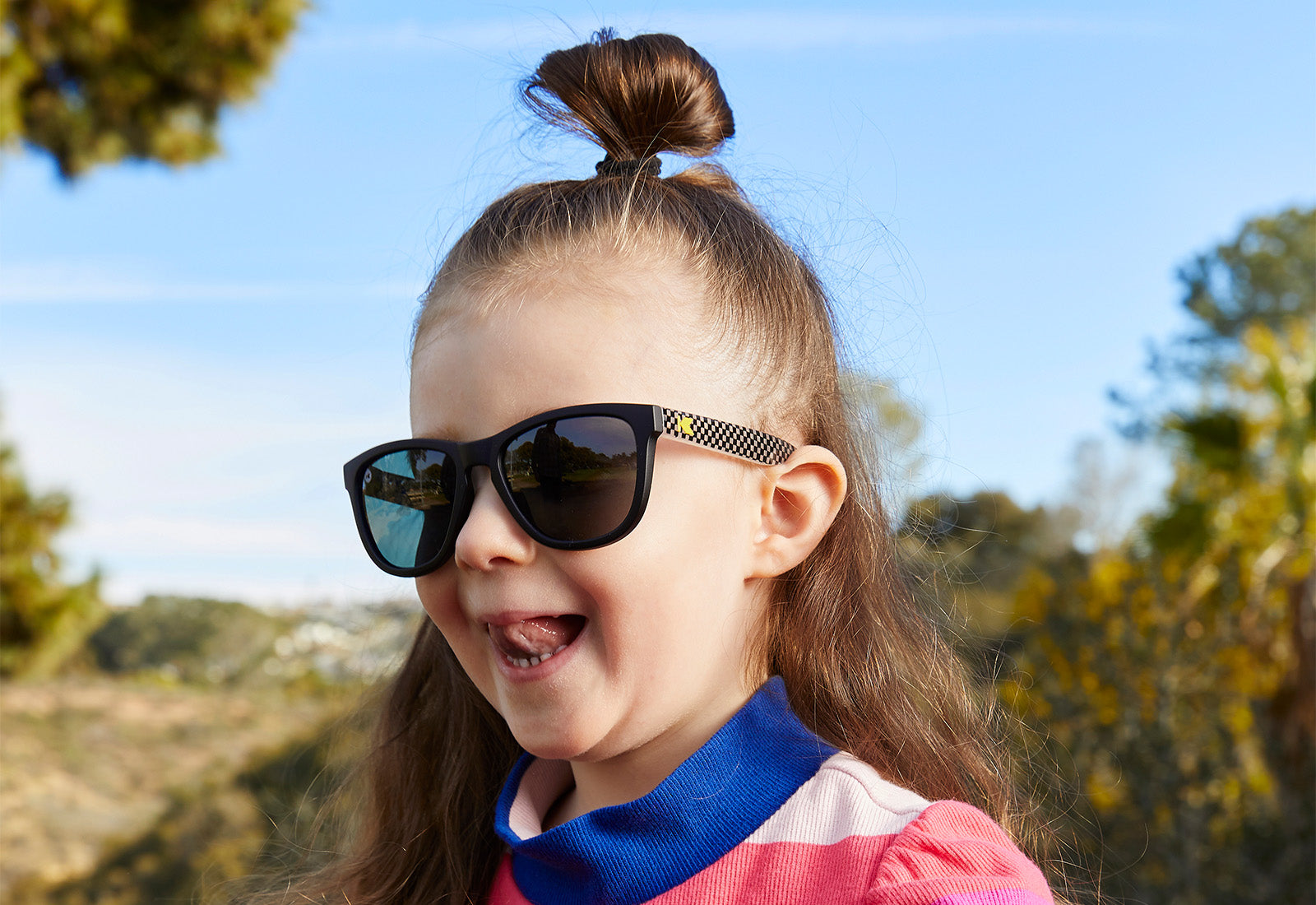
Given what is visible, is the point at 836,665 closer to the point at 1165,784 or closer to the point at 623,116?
the point at 623,116

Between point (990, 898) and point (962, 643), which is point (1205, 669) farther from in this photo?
point (990, 898)

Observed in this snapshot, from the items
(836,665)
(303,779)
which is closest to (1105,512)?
(303,779)

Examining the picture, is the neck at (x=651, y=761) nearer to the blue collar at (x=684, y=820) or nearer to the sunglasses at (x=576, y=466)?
the blue collar at (x=684, y=820)

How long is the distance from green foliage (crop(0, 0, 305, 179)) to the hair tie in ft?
23.8

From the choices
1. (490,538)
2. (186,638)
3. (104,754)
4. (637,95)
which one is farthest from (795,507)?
(186,638)

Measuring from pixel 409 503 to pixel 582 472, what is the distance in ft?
1.01

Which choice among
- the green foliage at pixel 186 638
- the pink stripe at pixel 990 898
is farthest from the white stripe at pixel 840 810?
the green foliage at pixel 186 638

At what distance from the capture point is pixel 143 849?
7.75 meters

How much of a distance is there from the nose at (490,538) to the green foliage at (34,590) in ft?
26.9

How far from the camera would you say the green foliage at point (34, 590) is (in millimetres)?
8156

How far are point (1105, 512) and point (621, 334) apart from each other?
11102mm

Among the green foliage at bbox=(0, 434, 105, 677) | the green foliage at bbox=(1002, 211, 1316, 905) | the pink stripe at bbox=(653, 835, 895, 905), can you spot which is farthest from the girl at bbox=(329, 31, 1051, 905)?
the green foliage at bbox=(0, 434, 105, 677)

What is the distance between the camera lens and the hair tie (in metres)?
1.67

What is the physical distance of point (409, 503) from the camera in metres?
1.47
